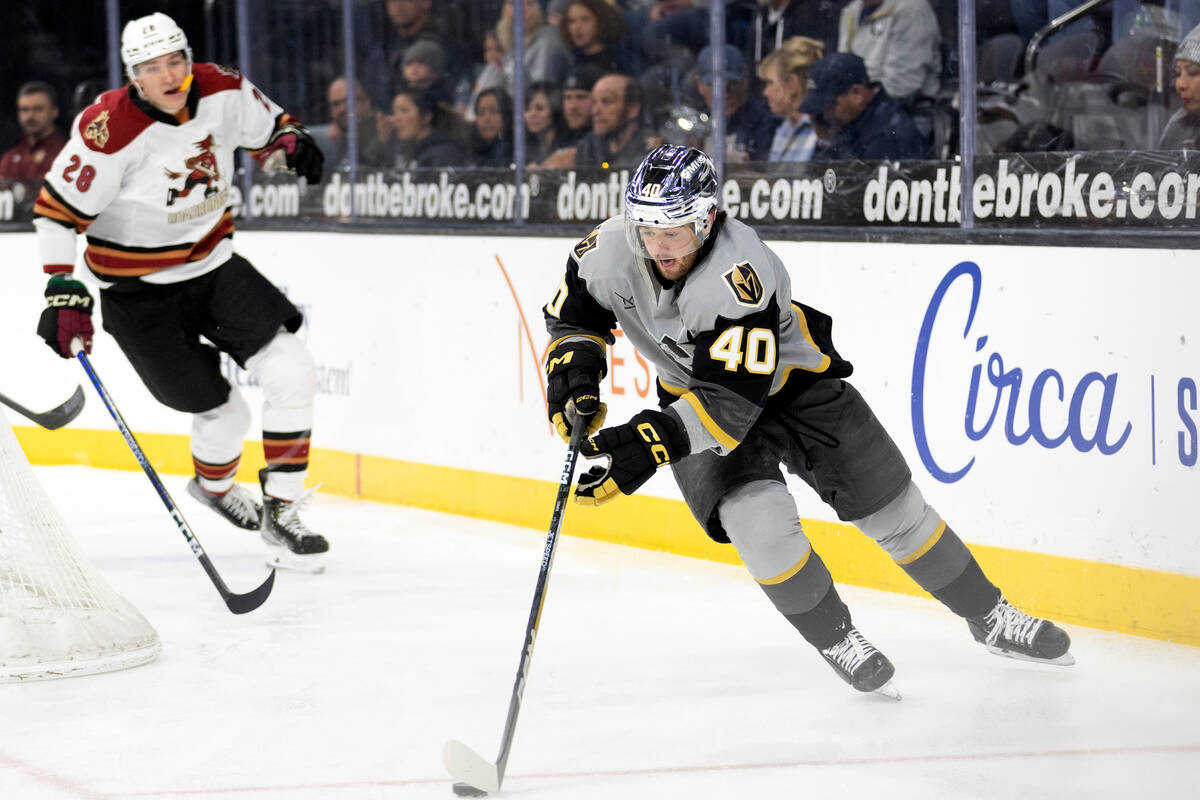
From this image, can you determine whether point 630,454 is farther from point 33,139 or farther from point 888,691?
point 33,139

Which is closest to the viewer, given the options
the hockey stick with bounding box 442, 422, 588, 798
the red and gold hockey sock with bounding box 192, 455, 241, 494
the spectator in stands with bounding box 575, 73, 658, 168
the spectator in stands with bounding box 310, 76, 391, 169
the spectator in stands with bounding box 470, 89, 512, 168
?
the hockey stick with bounding box 442, 422, 588, 798

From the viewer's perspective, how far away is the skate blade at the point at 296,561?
413 centimetres

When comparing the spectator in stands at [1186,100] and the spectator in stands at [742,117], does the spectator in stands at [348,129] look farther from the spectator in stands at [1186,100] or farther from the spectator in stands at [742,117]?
the spectator in stands at [1186,100]

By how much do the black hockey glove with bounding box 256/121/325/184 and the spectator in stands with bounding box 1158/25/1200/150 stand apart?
2.05 metres

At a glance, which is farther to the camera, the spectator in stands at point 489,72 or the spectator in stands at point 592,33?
the spectator in stands at point 489,72

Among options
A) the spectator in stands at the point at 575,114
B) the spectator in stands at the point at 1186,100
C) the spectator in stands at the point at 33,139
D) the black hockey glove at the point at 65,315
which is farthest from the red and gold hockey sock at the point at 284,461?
the spectator in stands at the point at 33,139

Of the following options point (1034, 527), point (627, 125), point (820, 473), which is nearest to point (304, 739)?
point (820, 473)

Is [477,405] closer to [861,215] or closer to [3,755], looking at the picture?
[861,215]

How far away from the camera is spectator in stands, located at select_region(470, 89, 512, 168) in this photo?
503 cm

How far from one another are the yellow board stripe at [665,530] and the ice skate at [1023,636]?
0.29m

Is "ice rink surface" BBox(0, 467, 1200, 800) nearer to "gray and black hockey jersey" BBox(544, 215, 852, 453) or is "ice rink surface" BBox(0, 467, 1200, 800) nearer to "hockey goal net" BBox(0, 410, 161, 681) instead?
"hockey goal net" BBox(0, 410, 161, 681)

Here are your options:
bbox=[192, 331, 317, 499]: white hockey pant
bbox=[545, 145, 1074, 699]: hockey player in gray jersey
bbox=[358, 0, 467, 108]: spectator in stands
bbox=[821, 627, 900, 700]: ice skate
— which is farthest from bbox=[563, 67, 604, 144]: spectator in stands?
bbox=[821, 627, 900, 700]: ice skate

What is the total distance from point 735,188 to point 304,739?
7.06 feet

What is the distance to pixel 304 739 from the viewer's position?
273 centimetres
